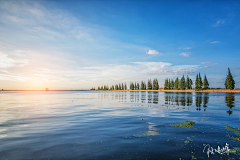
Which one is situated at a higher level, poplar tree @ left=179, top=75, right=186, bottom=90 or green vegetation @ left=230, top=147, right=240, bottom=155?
poplar tree @ left=179, top=75, right=186, bottom=90

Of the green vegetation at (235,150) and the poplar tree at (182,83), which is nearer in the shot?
the green vegetation at (235,150)

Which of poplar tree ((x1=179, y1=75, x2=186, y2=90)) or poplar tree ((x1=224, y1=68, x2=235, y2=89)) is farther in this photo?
poplar tree ((x1=179, y1=75, x2=186, y2=90))

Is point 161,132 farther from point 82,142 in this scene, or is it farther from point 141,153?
point 82,142


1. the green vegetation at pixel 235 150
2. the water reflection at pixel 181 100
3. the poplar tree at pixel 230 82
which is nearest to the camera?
the green vegetation at pixel 235 150

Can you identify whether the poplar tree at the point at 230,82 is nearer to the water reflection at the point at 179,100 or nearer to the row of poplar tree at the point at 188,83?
the row of poplar tree at the point at 188,83

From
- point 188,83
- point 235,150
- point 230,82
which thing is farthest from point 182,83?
point 235,150

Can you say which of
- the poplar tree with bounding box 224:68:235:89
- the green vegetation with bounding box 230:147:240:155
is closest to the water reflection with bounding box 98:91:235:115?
the green vegetation with bounding box 230:147:240:155

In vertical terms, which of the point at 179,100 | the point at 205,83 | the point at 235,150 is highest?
the point at 205,83

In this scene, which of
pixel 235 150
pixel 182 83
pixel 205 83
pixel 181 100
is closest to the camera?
pixel 235 150

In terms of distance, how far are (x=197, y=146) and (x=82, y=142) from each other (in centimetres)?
836

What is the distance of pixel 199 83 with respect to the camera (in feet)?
531

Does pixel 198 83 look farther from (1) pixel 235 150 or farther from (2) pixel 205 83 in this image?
(1) pixel 235 150

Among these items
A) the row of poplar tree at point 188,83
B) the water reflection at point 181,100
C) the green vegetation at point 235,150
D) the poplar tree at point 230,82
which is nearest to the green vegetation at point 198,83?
the row of poplar tree at point 188,83

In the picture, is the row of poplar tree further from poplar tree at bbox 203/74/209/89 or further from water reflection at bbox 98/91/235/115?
water reflection at bbox 98/91/235/115
